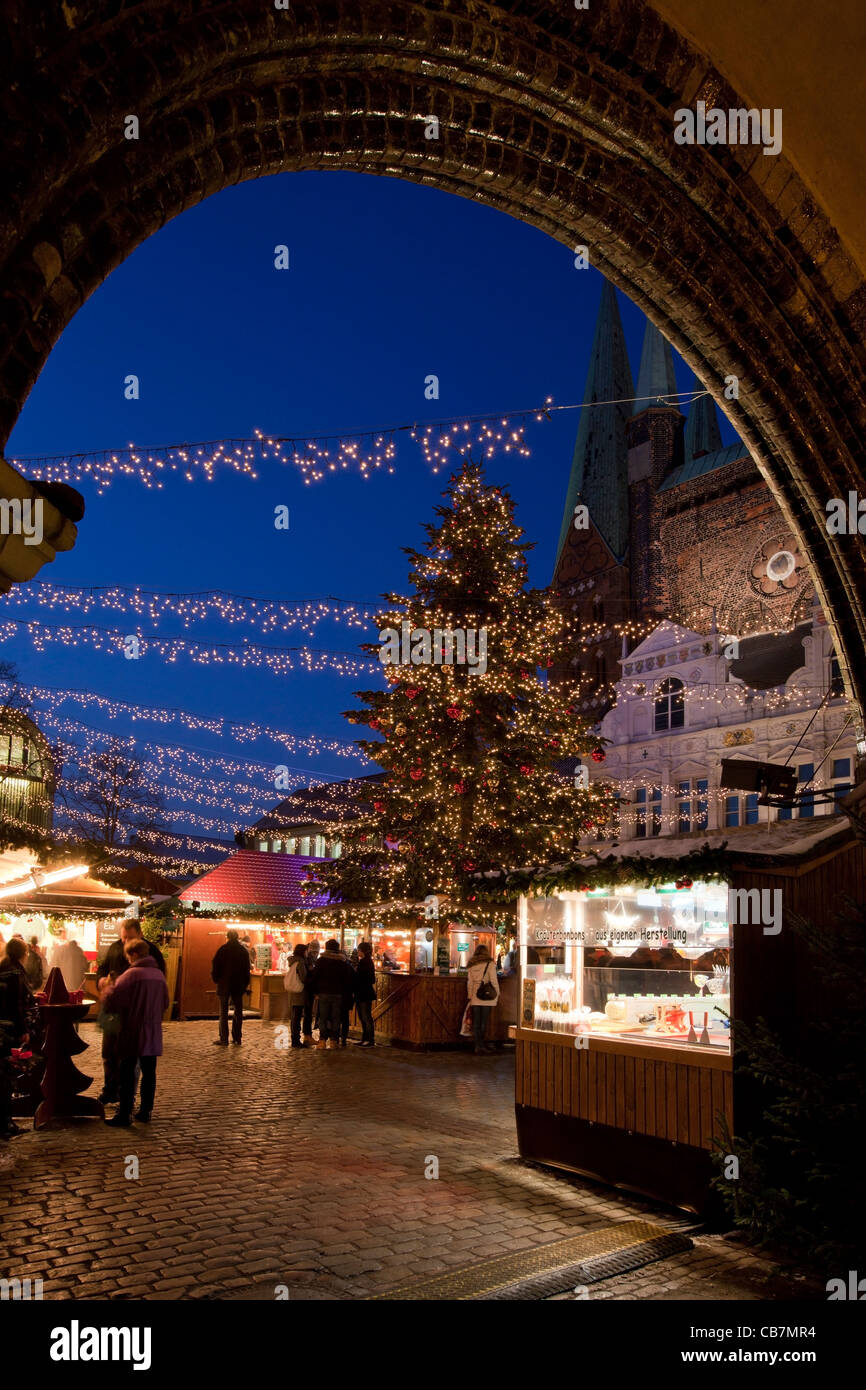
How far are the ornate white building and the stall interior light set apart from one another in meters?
16.7

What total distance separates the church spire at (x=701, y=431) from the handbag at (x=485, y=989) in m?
33.2

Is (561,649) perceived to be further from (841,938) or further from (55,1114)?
(841,938)

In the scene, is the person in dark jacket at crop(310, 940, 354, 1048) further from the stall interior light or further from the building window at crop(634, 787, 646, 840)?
the building window at crop(634, 787, 646, 840)

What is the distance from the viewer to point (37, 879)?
508 inches

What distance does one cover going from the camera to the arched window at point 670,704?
30.9 metres

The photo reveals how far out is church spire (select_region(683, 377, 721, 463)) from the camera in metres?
42.2

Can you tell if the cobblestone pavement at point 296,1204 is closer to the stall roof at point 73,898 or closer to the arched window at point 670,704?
the stall roof at point 73,898

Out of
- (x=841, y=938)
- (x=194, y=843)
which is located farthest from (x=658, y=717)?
(x=194, y=843)

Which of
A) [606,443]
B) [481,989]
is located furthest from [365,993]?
[606,443]

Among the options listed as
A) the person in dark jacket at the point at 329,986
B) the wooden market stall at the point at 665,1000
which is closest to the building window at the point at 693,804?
the person in dark jacket at the point at 329,986

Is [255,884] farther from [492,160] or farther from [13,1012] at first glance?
[492,160]
